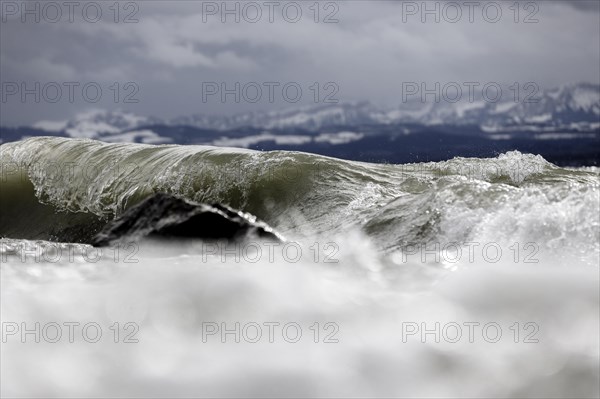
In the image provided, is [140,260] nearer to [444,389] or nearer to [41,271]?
[41,271]

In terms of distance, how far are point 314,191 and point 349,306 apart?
613 centimetres

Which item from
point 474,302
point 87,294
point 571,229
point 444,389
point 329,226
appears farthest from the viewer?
point 329,226

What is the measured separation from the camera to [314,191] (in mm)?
12055

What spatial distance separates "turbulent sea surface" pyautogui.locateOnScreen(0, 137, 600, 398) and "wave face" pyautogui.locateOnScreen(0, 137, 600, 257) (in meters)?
0.04

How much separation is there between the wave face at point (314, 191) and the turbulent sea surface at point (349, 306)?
40 mm

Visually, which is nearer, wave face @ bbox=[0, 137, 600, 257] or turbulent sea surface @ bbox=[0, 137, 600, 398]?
turbulent sea surface @ bbox=[0, 137, 600, 398]

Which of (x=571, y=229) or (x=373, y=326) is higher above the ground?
(x=571, y=229)

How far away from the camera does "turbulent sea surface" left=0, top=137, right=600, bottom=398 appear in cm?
496

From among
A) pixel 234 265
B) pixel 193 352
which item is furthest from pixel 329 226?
pixel 193 352

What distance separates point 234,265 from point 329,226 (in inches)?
131

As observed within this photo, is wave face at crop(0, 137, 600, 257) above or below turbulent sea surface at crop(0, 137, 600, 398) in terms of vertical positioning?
above

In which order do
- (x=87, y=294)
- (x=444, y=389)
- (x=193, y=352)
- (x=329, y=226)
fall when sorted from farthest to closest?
(x=329, y=226) < (x=87, y=294) < (x=193, y=352) < (x=444, y=389)

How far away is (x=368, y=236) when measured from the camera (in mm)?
8391

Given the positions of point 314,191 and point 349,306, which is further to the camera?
point 314,191
